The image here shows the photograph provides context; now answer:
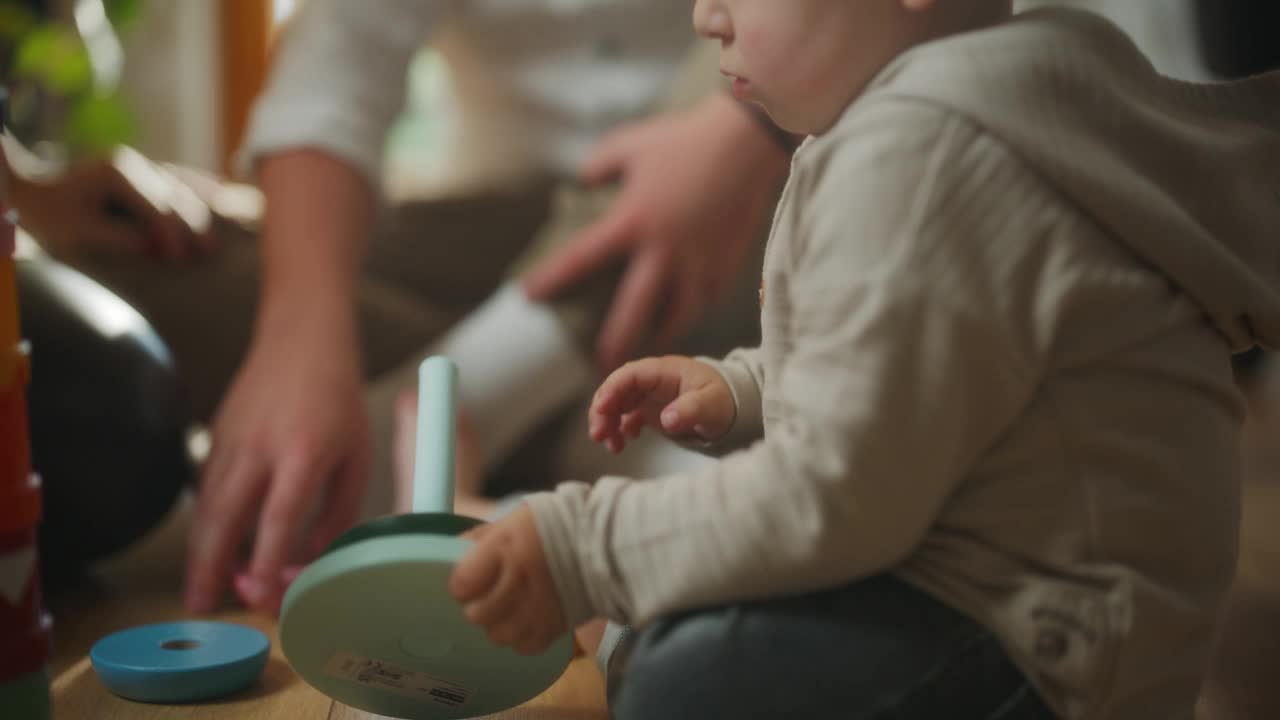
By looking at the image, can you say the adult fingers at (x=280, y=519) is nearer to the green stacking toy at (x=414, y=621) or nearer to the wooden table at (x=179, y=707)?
the wooden table at (x=179, y=707)

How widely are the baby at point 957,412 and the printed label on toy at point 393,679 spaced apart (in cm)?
8

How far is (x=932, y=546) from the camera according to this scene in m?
0.38

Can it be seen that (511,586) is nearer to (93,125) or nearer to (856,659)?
(856,659)

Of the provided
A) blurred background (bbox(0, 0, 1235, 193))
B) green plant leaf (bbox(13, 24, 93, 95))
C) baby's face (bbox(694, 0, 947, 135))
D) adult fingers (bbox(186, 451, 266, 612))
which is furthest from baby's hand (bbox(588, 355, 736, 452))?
green plant leaf (bbox(13, 24, 93, 95))

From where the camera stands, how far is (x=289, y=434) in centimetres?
72

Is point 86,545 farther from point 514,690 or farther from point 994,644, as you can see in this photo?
point 994,644

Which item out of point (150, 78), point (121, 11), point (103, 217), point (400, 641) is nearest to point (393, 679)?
point (400, 641)

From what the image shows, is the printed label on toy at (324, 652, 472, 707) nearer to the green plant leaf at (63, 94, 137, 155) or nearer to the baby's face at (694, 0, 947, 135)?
the baby's face at (694, 0, 947, 135)

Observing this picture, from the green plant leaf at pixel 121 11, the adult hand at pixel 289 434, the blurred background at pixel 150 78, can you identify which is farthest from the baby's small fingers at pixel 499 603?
the green plant leaf at pixel 121 11

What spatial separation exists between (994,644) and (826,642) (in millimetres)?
54

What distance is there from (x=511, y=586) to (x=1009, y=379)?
163 mm

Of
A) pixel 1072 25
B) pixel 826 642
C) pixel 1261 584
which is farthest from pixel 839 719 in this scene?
pixel 1261 584

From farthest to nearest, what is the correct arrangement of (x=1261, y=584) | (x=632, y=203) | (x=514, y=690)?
(x=632, y=203) → (x=1261, y=584) → (x=514, y=690)

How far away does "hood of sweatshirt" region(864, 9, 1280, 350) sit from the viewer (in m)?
0.35
